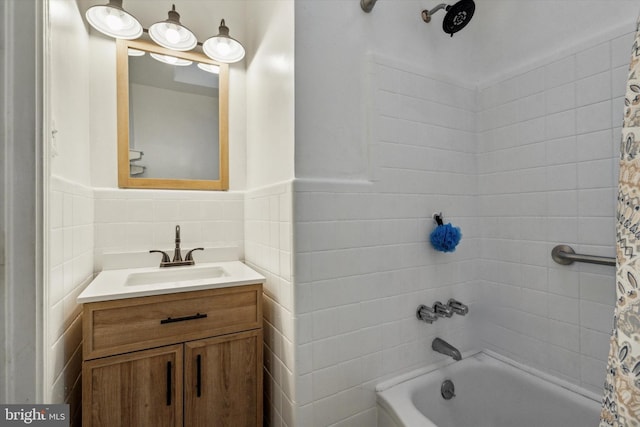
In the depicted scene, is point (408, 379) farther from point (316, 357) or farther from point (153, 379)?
point (153, 379)

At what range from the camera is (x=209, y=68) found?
5.49 ft

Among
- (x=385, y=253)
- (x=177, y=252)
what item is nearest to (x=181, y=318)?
(x=177, y=252)

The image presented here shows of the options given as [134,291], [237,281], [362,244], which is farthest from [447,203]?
[134,291]

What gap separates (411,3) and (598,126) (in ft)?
3.30

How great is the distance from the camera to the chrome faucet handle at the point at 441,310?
1.38 meters

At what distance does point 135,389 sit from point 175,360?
16cm

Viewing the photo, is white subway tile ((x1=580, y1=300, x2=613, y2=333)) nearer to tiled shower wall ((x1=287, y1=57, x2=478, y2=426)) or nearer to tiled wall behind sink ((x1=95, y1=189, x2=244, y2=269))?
tiled shower wall ((x1=287, y1=57, x2=478, y2=426))

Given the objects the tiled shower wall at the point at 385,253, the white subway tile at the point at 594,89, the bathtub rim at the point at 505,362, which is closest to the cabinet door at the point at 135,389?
the tiled shower wall at the point at 385,253

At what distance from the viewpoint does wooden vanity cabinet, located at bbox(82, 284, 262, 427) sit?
1021mm

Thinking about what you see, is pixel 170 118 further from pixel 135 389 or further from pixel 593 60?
pixel 593 60

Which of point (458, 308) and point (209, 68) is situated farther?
point (209, 68)

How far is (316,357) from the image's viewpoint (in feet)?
3.73

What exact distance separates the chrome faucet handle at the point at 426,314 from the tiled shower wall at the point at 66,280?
139 cm

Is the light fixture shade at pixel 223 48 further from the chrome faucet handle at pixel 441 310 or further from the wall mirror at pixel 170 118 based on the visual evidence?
the chrome faucet handle at pixel 441 310
